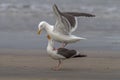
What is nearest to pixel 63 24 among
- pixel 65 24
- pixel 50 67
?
pixel 65 24

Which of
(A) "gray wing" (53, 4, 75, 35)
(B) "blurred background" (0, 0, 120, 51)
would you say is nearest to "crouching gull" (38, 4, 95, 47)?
(A) "gray wing" (53, 4, 75, 35)

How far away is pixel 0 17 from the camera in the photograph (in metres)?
22.0

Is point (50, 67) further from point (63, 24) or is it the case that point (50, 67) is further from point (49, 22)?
point (49, 22)

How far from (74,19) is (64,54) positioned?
3.35 ft

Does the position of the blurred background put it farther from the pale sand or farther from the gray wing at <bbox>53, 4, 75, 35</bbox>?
the gray wing at <bbox>53, 4, 75, 35</bbox>

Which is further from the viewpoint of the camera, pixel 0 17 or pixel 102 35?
pixel 0 17

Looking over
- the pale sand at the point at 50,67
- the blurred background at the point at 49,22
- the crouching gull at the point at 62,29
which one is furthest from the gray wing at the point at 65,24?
the blurred background at the point at 49,22

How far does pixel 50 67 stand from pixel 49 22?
8751 millimetres

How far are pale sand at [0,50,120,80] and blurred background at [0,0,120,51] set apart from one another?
1.82 m

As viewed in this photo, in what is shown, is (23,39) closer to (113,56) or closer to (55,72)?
(113,56)

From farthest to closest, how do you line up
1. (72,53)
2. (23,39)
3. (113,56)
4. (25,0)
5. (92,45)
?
(25,0) < (23,39) < (92,45) < (113,56) < (72,53)

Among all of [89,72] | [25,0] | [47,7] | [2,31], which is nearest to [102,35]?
[2,31]

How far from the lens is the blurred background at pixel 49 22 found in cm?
1578

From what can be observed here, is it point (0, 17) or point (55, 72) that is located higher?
point (0, 17)
